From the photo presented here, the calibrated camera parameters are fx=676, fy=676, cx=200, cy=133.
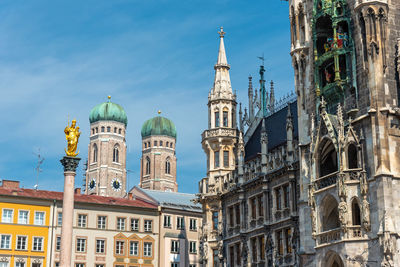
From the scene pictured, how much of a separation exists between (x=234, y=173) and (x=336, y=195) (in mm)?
21507

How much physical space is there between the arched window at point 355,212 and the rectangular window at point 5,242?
156ft

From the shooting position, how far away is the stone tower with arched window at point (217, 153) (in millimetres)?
67438

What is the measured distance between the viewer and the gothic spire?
70.9 metres

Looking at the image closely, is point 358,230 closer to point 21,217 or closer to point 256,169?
point 256,169

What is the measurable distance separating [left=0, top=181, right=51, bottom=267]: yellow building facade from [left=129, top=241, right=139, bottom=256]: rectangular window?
1089 centimetres

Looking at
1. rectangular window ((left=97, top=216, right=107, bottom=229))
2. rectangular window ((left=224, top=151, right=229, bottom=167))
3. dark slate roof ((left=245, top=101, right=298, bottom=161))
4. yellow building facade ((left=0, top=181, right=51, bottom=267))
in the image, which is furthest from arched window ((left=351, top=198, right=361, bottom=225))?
rectangular window ((left=97, top=216, right=107, bottom=229))

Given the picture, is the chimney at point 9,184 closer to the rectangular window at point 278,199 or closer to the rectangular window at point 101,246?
the rectangular window at point 101,246

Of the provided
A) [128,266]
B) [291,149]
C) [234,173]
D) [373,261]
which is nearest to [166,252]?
[128,266]

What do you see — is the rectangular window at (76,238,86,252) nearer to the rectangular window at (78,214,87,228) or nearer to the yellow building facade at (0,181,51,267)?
the rectangular window at (78,214,87,228)

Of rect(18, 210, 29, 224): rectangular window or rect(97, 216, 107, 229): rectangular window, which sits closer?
rect(18, 210, 29, 224): rectangular window

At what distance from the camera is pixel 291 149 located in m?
57.2

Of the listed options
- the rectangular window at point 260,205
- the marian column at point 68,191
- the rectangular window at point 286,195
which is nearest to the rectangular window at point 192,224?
the rectangular window at point 260,205

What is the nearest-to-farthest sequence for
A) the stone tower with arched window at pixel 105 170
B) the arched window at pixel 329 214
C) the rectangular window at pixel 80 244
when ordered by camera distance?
the arched window at pixel 329 214 → the rectangular window at pixel 80 244 → the stone tower with arched window at pixel 105 170

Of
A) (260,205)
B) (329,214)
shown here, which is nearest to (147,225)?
(260,205)
